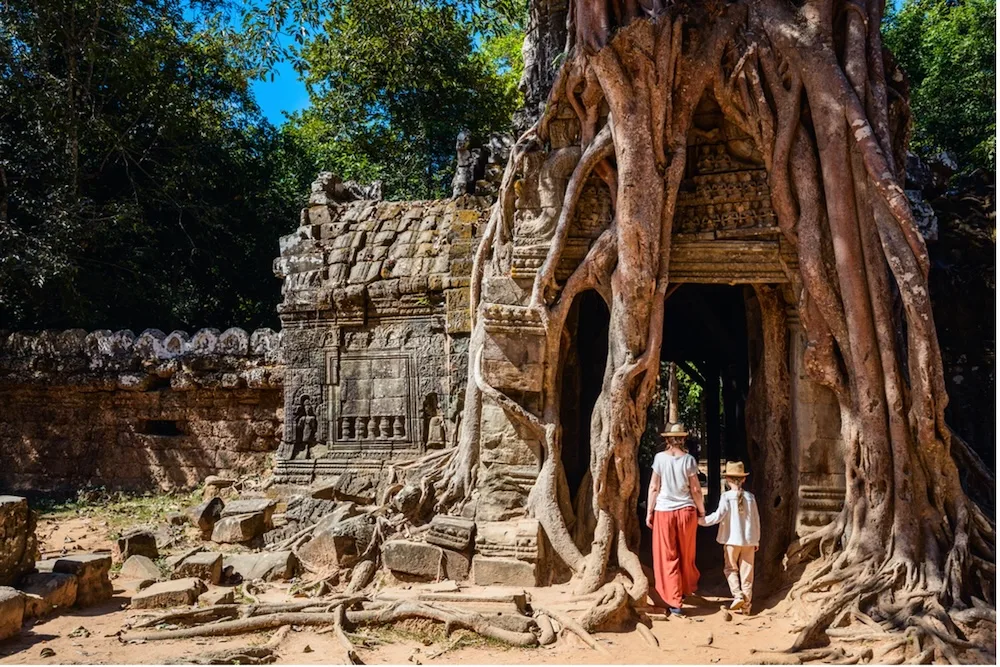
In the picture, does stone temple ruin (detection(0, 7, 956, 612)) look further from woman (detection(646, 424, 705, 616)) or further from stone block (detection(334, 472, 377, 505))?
woman (detection(646, 424, 705, 616))

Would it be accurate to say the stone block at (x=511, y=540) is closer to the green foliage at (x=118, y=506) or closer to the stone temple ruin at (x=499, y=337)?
the stone temple ruin at (x=499, y=337)

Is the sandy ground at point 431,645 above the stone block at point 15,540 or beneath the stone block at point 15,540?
beneath

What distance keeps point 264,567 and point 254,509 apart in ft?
4.14

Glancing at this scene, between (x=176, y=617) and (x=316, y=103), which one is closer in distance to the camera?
(x=176, y=617)

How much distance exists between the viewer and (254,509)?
7473mm

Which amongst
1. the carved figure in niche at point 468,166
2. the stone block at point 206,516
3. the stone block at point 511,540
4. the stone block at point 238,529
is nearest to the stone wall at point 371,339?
the carved figure in niche at point 468,166

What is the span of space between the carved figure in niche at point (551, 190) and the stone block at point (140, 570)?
4.03 meters

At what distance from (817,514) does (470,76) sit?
1112cm

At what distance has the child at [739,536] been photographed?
538cm

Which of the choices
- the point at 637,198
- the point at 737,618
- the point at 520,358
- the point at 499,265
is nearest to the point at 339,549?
the point at 520,358

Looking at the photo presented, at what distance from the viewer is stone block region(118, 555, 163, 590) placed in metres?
6.33

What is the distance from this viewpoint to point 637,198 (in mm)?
5820

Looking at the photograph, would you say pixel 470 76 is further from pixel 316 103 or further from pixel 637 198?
pixel 637 198

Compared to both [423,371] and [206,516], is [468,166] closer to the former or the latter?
[423,371]
